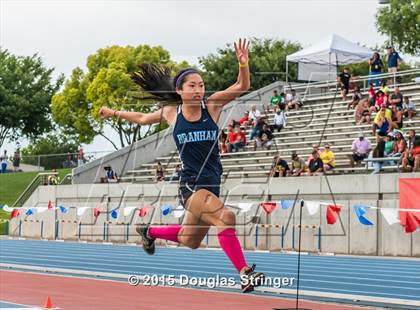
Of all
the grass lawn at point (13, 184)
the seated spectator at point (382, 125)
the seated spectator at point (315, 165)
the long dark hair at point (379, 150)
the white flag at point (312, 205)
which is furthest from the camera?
the grass lawn at point (13, 184)

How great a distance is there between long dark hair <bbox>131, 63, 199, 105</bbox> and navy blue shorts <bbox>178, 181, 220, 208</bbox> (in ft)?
1.73

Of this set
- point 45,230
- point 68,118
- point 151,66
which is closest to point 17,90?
point 68,118

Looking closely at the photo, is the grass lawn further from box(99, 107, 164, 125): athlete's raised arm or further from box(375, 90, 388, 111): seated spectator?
box(99, 107, 164, 125): athlete's raised arm

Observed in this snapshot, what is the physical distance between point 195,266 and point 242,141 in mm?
4988

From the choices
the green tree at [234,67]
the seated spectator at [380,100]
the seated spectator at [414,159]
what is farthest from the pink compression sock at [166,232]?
the green tree at [234,67]

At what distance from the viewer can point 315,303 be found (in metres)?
13.0

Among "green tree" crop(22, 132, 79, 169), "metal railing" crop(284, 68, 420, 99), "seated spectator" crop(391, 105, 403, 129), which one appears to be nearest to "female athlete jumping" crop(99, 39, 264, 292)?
"seated spectator" crop(391, 105, 403, 129)

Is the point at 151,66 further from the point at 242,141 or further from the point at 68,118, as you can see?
the point at 68,118

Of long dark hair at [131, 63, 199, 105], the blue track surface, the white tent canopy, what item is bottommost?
the blue track surface

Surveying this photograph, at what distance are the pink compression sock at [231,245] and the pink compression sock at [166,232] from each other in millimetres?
361

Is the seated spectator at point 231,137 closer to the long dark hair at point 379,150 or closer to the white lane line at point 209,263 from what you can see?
the white lane line at point 209,263

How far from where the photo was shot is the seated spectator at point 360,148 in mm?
21250

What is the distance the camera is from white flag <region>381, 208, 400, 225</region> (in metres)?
20.1

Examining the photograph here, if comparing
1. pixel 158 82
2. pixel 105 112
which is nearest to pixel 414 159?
pixel 105 112
